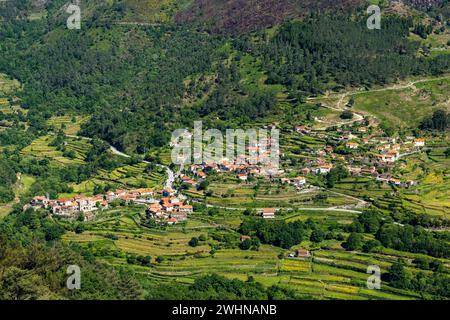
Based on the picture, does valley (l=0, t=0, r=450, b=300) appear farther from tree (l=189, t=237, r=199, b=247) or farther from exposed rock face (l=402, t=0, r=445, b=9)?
tree (l=189, t=237, r=199, b=247)

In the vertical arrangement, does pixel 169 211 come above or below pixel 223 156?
below

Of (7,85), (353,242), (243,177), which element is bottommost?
(353,242)

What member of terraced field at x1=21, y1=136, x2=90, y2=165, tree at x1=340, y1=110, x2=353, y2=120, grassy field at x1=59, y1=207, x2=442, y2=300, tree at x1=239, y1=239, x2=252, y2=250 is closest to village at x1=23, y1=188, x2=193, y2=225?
grassy field at x1=59, y1=207, x2=442, y2=300

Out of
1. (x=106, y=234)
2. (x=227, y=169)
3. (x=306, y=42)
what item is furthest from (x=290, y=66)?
(x=106, y=234)

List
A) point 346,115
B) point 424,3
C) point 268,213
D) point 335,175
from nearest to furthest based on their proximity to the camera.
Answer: point 268,213 < point 335,175 < point 346,115 < point 424,3

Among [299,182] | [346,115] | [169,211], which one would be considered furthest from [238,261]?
[346,115]

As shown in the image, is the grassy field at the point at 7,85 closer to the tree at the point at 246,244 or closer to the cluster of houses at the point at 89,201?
the cluster of houses at the point at 89,201

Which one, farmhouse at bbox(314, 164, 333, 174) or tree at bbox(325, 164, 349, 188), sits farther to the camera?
farmhouse at bbox(314, 164, 333, 174)

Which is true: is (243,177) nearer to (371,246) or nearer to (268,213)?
(268,213)
